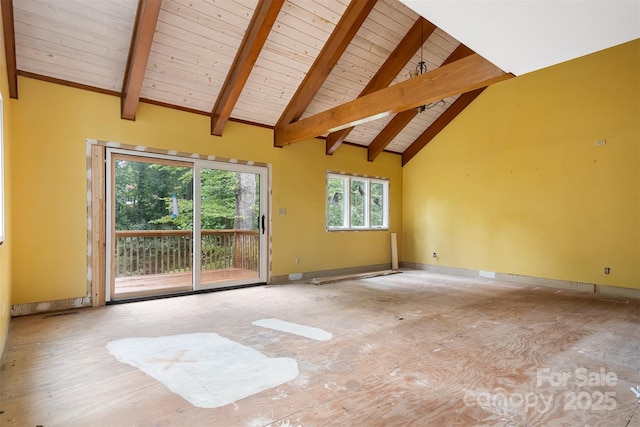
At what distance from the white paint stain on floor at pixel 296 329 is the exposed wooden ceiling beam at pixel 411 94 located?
2.98 meters

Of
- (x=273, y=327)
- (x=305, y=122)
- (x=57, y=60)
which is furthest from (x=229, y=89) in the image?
(x=273, y=327)

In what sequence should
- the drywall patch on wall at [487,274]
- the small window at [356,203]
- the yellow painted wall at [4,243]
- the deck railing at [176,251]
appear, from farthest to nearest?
the small window at [356,203] < the drywall patch on wall at [487,274] < the deck railing at [176,251] < the yellow painted wall at [4,243]

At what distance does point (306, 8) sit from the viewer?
173 inches

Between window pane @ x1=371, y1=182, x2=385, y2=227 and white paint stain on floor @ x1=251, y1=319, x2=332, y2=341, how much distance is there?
189 inches

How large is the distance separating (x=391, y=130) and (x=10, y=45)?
618 centimetres

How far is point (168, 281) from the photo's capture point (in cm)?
592

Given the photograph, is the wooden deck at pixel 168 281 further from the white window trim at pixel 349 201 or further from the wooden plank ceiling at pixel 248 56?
the wooden plank ceiling at pixel 248 56

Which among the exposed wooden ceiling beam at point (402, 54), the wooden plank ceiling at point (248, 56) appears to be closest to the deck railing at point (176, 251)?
the wooden plank ceiling at point (248, 56)

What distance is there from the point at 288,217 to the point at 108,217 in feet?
9.85

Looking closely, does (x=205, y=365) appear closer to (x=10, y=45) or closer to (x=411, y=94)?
(x=411, y=94)

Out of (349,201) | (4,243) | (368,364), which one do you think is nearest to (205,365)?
(368,364)

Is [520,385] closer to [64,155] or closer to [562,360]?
[562,360]

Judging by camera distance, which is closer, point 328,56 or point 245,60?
point 245,60

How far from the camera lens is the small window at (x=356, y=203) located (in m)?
7.41
